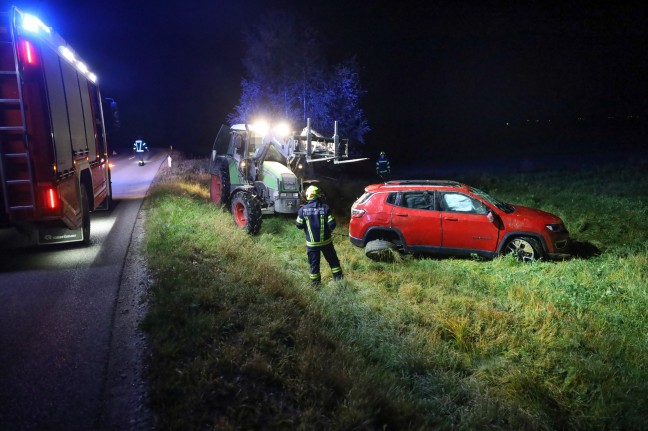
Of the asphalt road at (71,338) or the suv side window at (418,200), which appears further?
the suv side window at (418,200)

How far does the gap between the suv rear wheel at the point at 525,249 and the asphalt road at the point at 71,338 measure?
21.6 ft

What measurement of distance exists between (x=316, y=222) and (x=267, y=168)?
3.96 metres

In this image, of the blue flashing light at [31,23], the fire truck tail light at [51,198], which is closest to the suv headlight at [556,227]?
the fire truck tail light at [51,198]

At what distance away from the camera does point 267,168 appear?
1046cm

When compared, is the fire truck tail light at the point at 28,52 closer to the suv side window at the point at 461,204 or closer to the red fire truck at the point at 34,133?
the red fire truck at the point at 34,133

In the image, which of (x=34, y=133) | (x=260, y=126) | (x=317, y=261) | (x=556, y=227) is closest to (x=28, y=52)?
(x=34, y=133)

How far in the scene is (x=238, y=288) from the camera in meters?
5.51

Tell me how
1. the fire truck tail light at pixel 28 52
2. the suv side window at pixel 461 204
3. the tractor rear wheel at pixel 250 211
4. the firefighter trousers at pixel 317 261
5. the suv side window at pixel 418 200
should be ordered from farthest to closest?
the tractor rear wheel at pixel 250 211 → the suv side window at pixel 418 200 → the suv side window at pixel 461 204 → the firefighter trousers at pixel 317 261 → the fire truck tail light at pixel 28 52

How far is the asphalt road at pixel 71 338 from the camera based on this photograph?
3273mm

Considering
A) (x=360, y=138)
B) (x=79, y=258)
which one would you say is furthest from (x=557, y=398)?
(x=360, y=138)

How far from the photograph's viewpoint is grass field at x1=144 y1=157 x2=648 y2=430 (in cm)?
347

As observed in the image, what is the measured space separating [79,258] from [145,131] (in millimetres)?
88227

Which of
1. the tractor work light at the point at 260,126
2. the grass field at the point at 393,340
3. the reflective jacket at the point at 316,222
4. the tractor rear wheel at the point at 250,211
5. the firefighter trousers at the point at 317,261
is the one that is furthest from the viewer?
the tractor work light at the point at 260,126

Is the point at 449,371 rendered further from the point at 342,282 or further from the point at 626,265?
the point at 626,265
